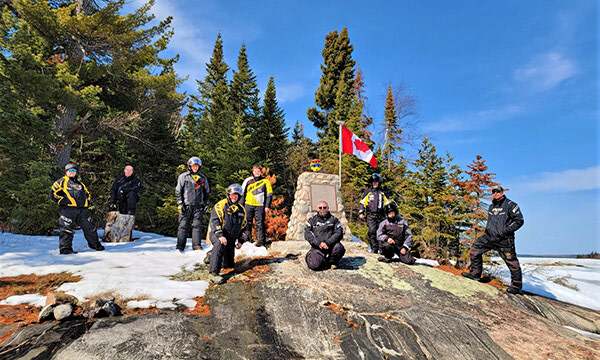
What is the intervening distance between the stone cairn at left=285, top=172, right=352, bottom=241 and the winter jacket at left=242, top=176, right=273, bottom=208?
1.95 m

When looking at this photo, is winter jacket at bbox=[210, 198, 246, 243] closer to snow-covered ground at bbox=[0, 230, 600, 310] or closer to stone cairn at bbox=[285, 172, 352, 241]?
snow-covered ground at bbox=[0, 230, 600, 310]

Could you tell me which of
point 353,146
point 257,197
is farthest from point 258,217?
point 353,146

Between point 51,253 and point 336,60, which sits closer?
point 51,253

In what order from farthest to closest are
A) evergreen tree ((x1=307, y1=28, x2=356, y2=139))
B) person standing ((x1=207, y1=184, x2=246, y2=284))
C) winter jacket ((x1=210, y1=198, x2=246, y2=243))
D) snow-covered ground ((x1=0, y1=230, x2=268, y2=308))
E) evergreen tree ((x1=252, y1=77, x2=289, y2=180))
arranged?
evergreen tree ((x1=307, y1=28, x2=356, y2=139)), evergreen tree ((x1=252, y1=77, x2=289, y2=180)), winter jacket ((x1=210, y1=198, x2=246, y2=243)), person standing ((x1=207, y1=184, x2=246, y2=284)), snow-covered ground ((x1=0, y1=230, x2=268, y2=308))

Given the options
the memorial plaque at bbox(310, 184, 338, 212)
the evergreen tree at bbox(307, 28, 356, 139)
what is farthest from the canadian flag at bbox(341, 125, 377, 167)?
the evergreen tree at bbox(307, 28, 356, 139)

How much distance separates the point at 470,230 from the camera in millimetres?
13789

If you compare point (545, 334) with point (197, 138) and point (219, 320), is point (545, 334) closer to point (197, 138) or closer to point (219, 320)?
point (219, 320)

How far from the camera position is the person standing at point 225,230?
17.2ft

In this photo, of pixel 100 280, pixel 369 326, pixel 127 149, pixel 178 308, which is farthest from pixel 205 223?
pixel 369 326

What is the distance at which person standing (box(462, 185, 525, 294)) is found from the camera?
5676mm

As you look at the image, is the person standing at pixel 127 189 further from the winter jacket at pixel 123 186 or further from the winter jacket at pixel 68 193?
the winter jacket at pixel 68 193

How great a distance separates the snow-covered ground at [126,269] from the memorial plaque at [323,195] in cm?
271

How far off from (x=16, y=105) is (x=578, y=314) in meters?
15.0

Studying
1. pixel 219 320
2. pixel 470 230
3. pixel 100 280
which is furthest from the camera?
pixel 470 230
